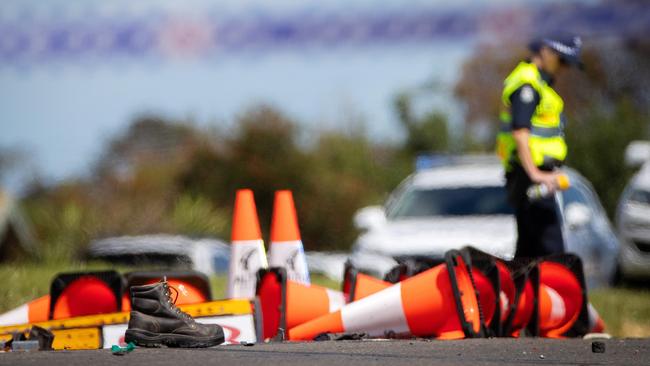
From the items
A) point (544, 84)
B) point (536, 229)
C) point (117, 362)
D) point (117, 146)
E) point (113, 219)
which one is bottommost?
point (117, 362)

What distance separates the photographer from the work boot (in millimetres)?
6445

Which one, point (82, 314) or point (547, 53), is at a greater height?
point (547, 53)

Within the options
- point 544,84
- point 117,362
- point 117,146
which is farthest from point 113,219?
point 117,146

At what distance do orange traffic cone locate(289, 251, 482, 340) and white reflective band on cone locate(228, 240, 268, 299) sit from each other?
3.16 ft

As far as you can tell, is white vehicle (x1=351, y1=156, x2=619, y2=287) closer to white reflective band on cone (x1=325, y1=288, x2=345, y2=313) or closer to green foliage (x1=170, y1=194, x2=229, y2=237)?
white reflective band on cone (x1=325, y1=288, x2=345, y2=313)

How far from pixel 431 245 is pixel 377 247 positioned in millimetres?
473

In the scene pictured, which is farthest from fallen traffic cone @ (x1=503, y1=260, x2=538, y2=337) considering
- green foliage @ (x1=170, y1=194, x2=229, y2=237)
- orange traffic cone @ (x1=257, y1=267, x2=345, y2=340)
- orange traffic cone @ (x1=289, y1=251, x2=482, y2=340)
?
green foliage @ (x1=170, y1=194, x2=229, y2=237)

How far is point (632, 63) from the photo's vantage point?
53.0 meters

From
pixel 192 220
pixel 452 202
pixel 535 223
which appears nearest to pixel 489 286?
pixel 535 223

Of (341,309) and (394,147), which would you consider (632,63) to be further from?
(341,309)

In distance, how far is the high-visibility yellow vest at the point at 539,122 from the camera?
371 inches

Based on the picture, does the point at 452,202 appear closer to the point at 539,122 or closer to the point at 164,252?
the point at 539,122

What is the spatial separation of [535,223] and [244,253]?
6.77 ft

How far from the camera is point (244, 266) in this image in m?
8.38
